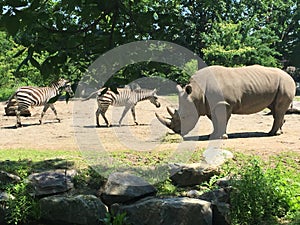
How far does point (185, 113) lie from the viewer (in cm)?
923

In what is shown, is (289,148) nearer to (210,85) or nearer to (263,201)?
(210,85)

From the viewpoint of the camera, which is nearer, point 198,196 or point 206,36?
point 198,196

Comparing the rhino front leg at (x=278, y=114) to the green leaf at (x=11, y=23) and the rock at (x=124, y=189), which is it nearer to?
the rock at (x=124, y=189)

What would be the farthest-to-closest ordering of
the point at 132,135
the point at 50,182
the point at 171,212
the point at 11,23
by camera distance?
1. the point at 132,135
2. the point at 50,182
3. the point at 171,212
4. the point at 11,23

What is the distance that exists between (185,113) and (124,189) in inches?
128

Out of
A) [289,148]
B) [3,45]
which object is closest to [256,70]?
[289,148]

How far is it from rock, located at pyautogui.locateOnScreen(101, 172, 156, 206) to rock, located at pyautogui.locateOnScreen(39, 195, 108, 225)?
197mm

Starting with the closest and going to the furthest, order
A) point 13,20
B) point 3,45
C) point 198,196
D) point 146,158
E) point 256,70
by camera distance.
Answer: point 13,20 → point 198,196 → point 146,158 → point 256,70 → point 3,45

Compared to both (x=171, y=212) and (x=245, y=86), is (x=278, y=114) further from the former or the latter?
(x=171, y=212)

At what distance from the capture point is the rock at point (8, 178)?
21.5ft

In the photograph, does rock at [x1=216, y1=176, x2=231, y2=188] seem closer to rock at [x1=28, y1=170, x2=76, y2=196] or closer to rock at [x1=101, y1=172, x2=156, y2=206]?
rock at [x1=101, y1=172, x2=156, y2=206]

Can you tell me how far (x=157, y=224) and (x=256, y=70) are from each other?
196 inches

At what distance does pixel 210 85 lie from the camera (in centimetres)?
912

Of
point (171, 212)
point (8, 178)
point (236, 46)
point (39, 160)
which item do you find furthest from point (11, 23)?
point (236, 46)
